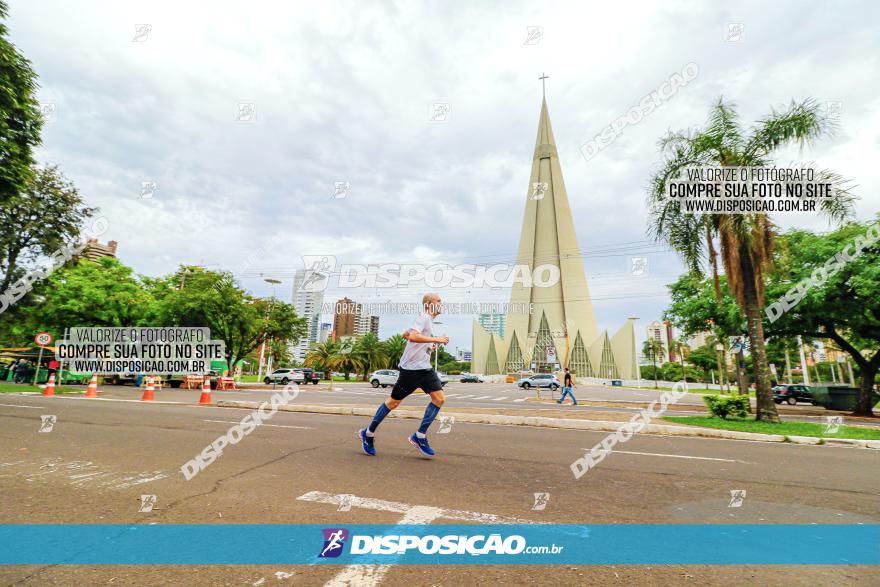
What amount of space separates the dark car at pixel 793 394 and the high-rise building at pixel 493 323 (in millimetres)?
67124

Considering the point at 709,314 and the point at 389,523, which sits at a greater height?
the point at 709,314

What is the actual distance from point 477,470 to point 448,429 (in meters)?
3.75

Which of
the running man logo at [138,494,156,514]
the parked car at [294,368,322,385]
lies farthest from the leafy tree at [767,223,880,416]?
the parked car at [294,368,322,385]

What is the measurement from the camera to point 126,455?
17.3 ft

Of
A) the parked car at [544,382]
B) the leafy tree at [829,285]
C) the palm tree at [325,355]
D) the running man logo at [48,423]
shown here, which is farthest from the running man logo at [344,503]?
the palm tree at [325,355]

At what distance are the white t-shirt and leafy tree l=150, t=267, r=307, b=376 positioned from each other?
2870 cm

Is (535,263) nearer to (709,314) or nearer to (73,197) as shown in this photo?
(709,314)

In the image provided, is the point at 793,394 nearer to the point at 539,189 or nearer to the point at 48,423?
the point at 48,423

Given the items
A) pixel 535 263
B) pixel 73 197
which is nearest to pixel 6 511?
pixel 73 197

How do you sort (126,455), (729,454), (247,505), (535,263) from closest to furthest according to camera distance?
(247,505) < (126,455) < (729,454) < (535,263)

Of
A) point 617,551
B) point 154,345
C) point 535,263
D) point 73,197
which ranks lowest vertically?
point 617,551

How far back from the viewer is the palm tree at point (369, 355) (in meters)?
51.2

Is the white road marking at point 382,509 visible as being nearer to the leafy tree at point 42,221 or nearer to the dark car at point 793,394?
the leafy tree at point 42,221

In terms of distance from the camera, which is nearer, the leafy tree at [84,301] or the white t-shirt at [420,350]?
the white t-shirt at [420,350]
